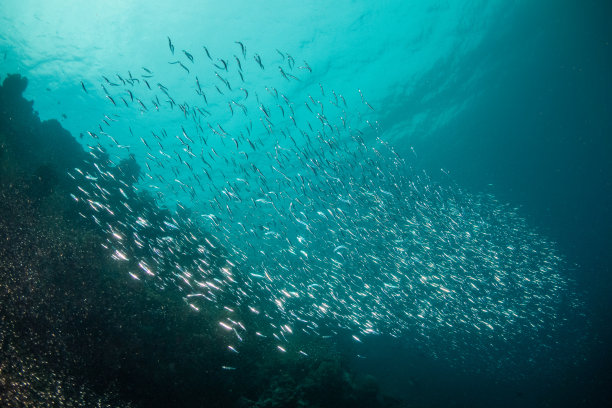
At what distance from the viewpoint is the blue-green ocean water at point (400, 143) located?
15.5 m

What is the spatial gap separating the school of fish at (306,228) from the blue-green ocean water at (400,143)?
0.21 meters

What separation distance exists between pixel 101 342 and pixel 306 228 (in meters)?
12.2

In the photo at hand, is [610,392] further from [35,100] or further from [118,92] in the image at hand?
[35,100]

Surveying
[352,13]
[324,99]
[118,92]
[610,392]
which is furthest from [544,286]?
[118,92]

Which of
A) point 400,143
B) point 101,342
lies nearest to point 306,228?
point 101,342

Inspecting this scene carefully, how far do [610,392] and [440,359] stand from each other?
11826 mm

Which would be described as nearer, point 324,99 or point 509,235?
point 324,99

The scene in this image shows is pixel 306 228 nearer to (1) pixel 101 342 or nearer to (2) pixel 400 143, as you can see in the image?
(1) pixel 101 342

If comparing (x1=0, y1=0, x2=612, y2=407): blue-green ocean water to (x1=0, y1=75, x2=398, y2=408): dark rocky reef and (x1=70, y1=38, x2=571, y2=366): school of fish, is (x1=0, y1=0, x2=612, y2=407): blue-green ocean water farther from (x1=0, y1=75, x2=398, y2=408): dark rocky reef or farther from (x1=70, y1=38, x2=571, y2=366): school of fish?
(x1=0, y1=75, x2=398, y2=408): dark rocky reef

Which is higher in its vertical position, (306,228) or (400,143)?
(400,143)

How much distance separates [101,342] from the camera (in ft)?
28.5

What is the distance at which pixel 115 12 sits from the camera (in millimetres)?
14844

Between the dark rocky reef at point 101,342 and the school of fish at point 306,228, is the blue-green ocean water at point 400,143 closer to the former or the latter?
the school of fish at point 306,228

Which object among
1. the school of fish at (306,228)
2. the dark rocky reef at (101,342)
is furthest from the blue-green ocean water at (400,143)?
the dark rocky reef at (101,342)
